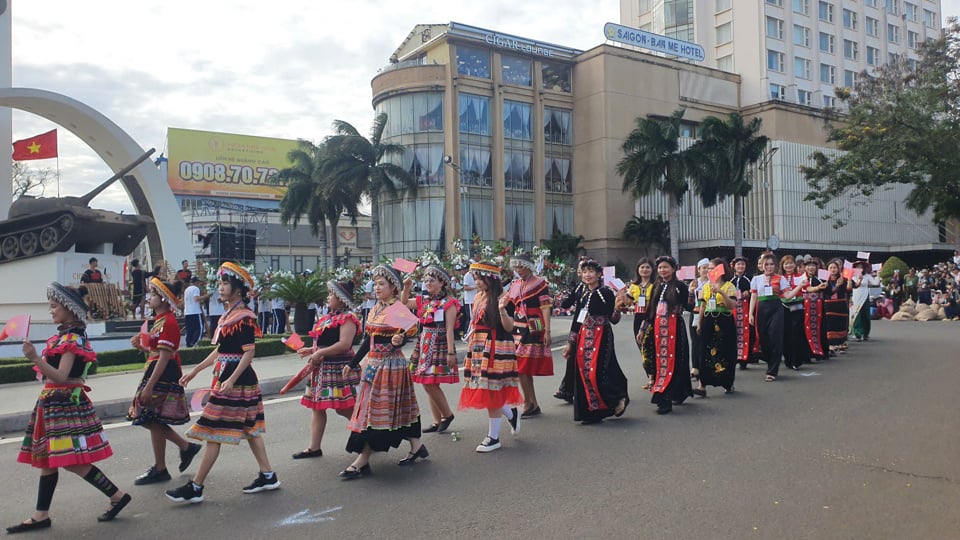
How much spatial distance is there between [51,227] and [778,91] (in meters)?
54.4

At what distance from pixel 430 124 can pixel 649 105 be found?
16059 mm

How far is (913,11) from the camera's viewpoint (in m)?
72.1

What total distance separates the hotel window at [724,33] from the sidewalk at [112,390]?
55.9m

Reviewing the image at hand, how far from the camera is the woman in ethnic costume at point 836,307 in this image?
14.5 metres

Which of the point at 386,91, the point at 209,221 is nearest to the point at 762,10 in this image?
the point at 386,91

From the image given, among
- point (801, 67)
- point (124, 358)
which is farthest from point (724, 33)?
point (124, 358)

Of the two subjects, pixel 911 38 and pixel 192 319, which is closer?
pixel 192 319

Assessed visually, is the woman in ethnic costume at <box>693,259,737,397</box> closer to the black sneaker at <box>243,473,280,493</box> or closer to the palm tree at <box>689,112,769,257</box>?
the black sneaker at <box>243,473,280,493</box>

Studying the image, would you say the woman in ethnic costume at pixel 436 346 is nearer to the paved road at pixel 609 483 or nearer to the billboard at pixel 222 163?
the paved road at pixel 609 483

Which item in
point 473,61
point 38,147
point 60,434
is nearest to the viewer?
point 60,434

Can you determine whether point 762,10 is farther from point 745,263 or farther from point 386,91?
point 745,263

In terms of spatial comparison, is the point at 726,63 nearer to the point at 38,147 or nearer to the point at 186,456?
the point at 38,147

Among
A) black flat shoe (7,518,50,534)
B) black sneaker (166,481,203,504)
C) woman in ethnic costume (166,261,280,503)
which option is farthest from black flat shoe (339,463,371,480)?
black flat shoe (7,518,50,534)

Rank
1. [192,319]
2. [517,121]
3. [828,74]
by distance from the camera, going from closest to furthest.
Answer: [192,319] → [517,121] → [828,74]
